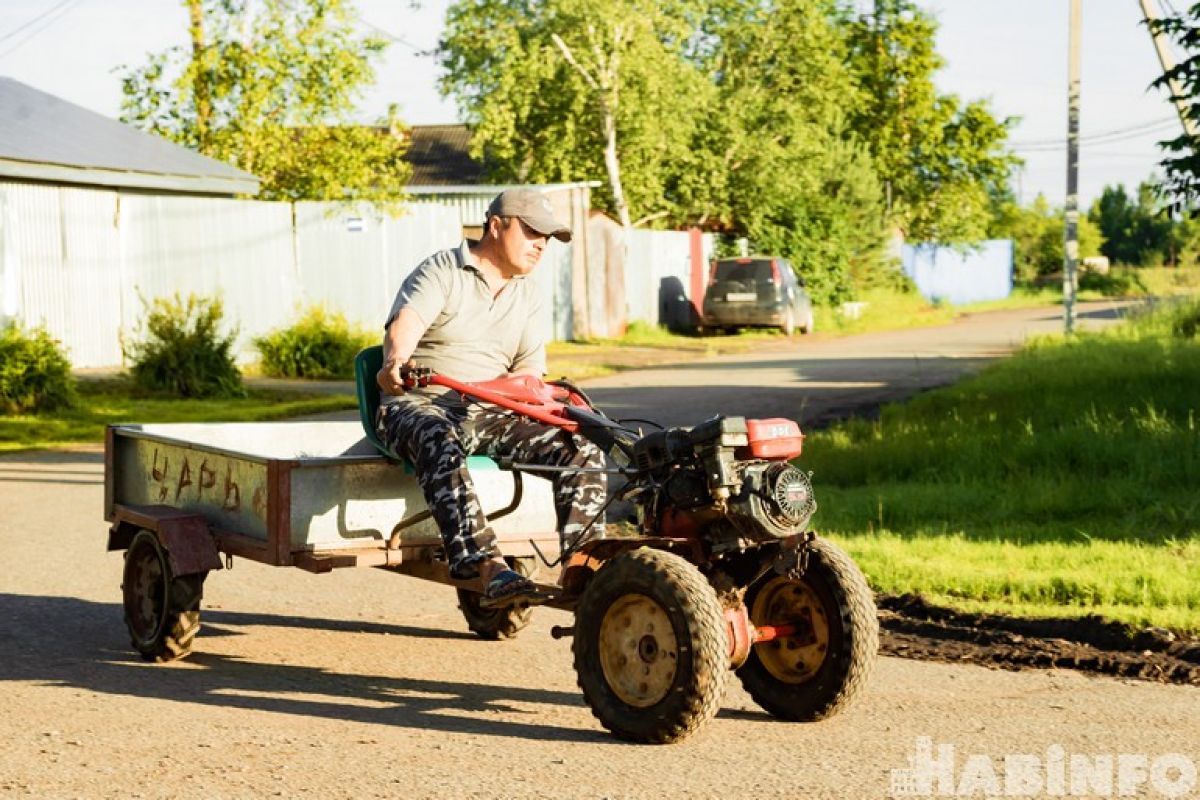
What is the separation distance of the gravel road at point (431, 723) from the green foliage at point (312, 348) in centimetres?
1678

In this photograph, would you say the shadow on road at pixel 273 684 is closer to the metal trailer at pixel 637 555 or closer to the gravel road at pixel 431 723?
the gravel road at pixel 431 723

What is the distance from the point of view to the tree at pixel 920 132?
61031mm

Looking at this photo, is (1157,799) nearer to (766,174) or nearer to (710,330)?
(710,330)

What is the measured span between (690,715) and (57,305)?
→ 19.9m

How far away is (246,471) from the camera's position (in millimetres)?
6797

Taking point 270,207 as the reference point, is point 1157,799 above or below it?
below

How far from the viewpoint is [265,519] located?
6.65 meters

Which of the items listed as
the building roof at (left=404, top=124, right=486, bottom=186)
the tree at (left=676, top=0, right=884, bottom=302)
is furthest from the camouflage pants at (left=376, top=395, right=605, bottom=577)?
the building roof at (left=404, top=124, right=486, bottom=186)

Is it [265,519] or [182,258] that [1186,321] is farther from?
[265,519]

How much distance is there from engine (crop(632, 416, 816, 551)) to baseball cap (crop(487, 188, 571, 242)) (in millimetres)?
1235

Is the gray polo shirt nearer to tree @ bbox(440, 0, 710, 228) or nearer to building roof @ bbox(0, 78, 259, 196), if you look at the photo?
building roof @ bbox(0, 78, 259, 196)

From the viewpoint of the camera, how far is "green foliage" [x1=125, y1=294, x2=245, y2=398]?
2162cm

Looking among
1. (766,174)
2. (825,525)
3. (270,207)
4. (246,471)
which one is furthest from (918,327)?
(246,471)

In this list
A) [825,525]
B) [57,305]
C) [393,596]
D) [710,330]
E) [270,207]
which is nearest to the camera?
[393,596]
